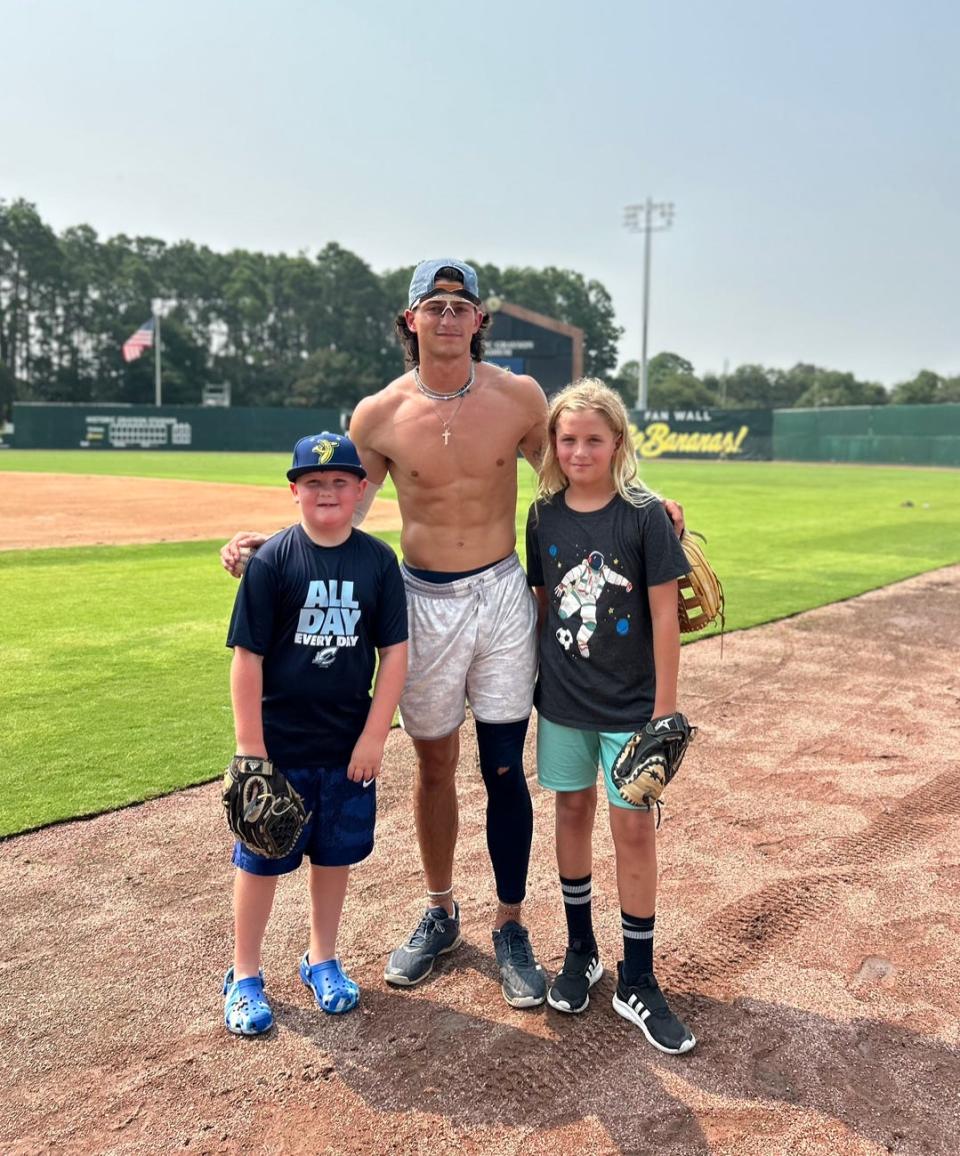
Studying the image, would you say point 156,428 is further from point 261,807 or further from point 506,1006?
point 506,1006

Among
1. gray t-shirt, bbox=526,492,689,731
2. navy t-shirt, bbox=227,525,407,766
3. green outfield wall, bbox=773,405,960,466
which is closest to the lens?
navy t-shirt, bbox=227,525,407,766

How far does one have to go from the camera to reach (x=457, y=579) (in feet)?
10.5

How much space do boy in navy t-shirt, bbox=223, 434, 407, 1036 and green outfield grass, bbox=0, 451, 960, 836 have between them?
181 cm

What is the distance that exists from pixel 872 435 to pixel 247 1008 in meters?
45.4

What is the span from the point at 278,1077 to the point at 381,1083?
0.28m

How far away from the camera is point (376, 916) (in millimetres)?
3395

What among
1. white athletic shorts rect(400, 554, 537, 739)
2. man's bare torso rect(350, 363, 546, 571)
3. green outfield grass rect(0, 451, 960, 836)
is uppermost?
man's bare torso rect(350, 363, 546, 571)

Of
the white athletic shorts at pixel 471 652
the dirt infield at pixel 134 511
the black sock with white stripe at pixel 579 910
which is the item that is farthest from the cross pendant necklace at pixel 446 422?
the dirt infield at pixel 134 511

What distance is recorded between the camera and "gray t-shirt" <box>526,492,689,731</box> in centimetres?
285

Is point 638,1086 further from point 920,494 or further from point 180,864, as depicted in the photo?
point 920,494

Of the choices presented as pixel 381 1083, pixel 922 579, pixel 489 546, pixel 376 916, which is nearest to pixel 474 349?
pixel 489 546

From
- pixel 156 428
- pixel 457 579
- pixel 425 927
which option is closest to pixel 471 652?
pixel 457 579

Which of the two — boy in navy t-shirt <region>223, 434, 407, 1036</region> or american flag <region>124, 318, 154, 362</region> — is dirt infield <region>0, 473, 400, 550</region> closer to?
boy in navy t-shirt <region>223, 434, 407, 1036</region>

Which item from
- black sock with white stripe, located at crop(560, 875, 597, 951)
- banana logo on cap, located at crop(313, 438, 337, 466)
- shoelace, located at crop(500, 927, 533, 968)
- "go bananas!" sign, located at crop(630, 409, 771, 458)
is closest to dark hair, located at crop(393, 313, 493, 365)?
banana logo on cap, located at crop(313, 438, 337, 466)
